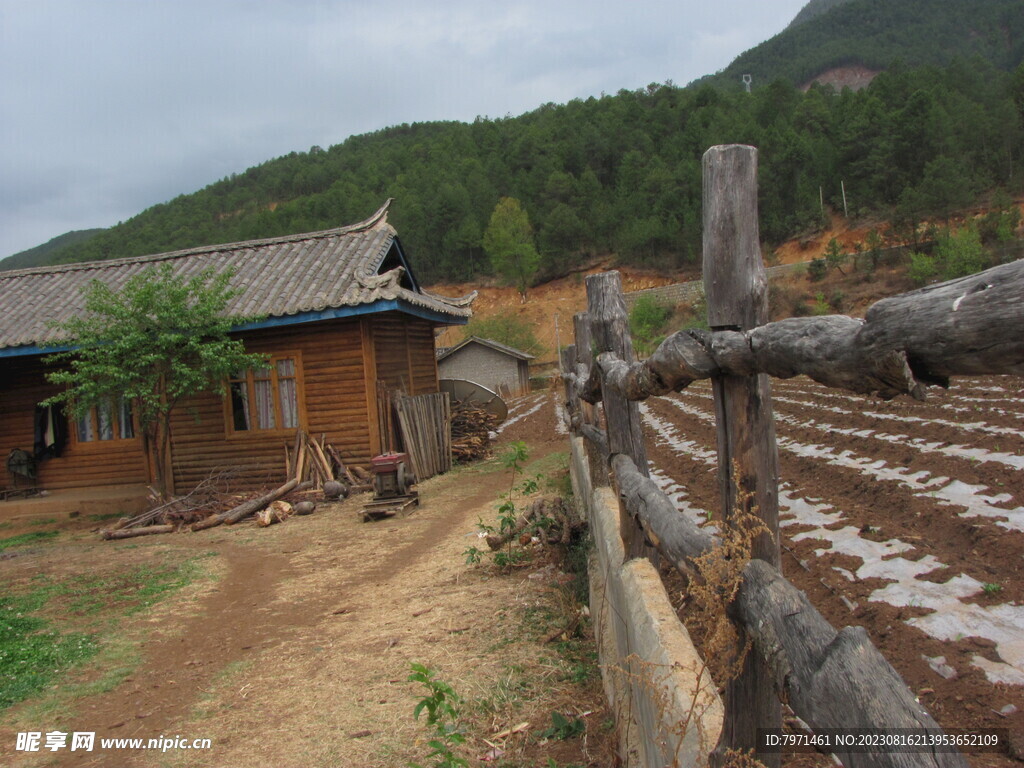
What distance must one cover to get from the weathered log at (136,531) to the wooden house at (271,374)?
6.36 feet

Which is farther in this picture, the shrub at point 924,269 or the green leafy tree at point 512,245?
the green leafy tree at point 512,245

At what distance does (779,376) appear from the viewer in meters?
1.71

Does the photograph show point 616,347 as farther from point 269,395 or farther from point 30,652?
point 269,395

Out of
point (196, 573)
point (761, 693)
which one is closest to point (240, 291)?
point (196, 573)

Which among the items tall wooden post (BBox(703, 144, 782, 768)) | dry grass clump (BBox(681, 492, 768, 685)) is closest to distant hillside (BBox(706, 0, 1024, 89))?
tall wooden post (BBox(703, 144, 782, 768))

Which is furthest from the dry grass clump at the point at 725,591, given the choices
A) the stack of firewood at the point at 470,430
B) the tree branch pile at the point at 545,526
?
the stack of firewood at the point at 470,430

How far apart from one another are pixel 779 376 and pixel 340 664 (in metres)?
3.75

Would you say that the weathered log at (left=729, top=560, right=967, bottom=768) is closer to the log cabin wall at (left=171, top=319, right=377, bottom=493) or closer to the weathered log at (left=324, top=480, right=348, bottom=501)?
the weathered log at (left=324, top=480, right=348, bottom=501)

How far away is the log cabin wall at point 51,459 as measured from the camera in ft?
41.0

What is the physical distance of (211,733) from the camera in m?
3.71

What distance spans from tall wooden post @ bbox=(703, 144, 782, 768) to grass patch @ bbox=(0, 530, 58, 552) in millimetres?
10895

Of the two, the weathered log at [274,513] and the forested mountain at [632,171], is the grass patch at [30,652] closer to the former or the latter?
the weathered log at [274,513]

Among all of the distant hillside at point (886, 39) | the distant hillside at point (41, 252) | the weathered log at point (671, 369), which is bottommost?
the weathered log at point (671, 369)

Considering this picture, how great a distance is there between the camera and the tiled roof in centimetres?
1095
